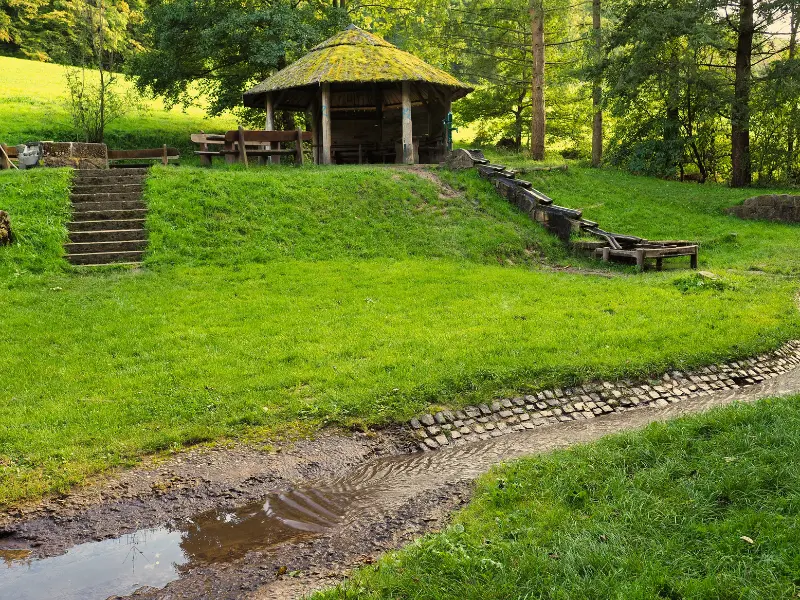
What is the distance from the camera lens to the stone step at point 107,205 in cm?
1452

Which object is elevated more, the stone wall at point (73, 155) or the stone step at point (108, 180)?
the stone wall at point (73, 155)

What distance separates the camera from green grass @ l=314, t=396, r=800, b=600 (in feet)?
13.0

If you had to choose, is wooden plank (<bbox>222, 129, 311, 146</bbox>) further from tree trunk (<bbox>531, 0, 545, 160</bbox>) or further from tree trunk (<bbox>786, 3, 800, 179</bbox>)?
tree trunk (<bbox>786, 3, 800, 179</bbox>)

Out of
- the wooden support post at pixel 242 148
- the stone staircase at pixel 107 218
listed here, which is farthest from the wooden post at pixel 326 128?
the stone staircase at pixel 107 218

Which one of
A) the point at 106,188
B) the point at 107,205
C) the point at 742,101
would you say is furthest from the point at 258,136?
the point at 742,101

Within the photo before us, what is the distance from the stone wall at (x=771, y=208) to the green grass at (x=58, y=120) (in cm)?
2078

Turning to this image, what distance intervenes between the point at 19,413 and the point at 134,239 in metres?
7.29

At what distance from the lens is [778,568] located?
12.9 ft

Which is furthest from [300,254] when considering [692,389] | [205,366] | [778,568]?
[778,568]

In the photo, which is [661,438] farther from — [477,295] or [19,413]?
[19,413]

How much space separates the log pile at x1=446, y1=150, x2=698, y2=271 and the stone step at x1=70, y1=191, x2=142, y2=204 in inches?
374

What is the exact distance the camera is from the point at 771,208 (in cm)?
1972

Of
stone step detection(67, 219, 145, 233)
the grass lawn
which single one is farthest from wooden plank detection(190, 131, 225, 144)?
stone step detection(67, 219, 145, 233)

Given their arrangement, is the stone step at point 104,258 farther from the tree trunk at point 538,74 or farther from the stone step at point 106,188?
the tree trunk at point 538,74
